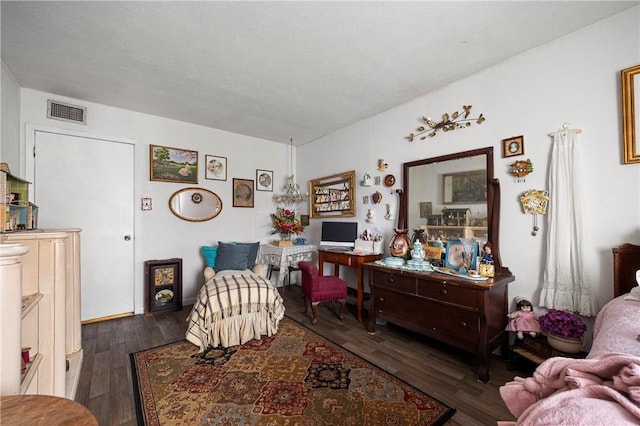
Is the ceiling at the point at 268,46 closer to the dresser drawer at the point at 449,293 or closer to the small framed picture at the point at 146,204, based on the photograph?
the small framed picture at the point at 146,204

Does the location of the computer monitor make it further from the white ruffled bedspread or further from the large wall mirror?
the white ruffled bedspread

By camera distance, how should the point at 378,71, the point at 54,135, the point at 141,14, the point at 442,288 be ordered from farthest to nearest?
1. the point at 54,135
2. the point at 378,71
3. the point at 442,288
4. the point at 141,14

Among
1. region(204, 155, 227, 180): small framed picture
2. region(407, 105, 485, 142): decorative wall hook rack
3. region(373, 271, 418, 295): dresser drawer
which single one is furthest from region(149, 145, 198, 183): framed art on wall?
region(407, 105, 485, 142): decorative wall hook rack

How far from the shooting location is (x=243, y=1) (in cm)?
170

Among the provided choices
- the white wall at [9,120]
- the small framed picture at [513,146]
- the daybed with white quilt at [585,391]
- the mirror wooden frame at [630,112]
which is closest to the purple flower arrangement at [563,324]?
the daybed with white quilt at [585,391]

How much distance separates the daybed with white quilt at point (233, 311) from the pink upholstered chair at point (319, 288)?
430 mm

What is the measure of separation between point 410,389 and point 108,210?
388 centimetres

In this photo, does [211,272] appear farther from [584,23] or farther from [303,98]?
[584,23]

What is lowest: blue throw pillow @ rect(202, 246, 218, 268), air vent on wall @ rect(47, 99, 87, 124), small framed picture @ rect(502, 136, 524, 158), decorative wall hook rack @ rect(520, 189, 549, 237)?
blue throw pillow @ rect(202, 246, 218, 268)

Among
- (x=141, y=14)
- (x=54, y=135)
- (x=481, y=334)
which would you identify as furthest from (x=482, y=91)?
(x=54, y=135)

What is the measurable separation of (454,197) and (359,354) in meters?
1.82

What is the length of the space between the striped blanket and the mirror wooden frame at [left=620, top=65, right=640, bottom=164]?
310cm

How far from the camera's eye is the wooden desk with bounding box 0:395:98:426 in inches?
26.5

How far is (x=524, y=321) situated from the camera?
6.96ft
